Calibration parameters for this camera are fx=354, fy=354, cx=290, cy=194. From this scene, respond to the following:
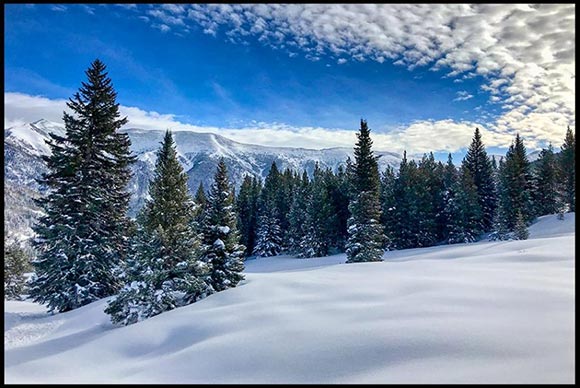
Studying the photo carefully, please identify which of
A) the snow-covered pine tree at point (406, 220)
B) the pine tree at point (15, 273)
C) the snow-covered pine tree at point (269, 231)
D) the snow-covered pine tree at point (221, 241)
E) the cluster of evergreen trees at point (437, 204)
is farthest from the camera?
the snow-covered pine tree at point (269, 231)

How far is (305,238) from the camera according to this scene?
152 feet

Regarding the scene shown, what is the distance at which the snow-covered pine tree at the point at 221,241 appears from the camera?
1555 centimetres

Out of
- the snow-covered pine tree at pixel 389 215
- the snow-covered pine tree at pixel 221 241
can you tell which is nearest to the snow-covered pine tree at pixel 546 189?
the snow-covered pine tree at pixel 389 215

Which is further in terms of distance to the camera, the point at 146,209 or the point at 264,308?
the point at 146,209

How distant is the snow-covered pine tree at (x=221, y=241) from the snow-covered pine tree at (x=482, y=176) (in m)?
44.1

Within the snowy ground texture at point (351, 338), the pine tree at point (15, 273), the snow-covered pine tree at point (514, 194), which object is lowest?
the pine tree at point (15, 273)

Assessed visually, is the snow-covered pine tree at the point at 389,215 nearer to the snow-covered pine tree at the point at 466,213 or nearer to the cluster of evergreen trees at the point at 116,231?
the snow-covered pine tree at the point at 466,213

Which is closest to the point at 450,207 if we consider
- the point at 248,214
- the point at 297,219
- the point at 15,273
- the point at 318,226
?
the point at 318,226

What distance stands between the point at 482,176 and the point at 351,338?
54.2m

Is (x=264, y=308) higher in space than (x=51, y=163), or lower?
lower

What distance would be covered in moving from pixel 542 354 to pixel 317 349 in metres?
3.13

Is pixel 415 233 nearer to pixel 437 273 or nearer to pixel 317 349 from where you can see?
pixel 437 273

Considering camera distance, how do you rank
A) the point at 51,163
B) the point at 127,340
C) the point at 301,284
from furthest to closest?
the point at 51,163 → the point at 301,284 → the point at 127,340

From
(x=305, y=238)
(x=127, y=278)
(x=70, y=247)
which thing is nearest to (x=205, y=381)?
(x=127, y=278)
